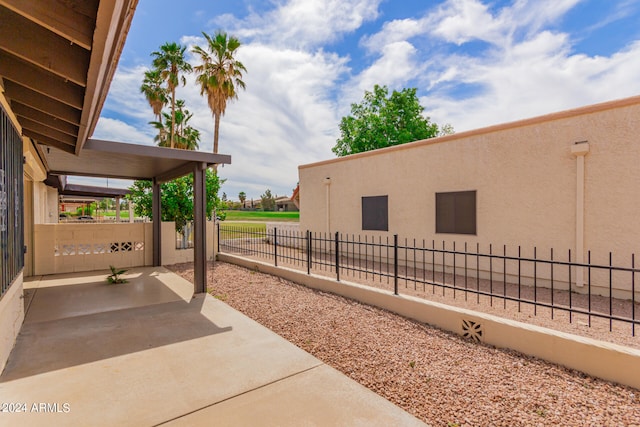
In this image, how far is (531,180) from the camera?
677 centimetres

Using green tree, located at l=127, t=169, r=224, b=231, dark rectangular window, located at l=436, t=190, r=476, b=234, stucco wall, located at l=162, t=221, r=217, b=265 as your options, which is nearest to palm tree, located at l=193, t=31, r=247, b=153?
green tree, located at l=127, t=169, r=224, b=231

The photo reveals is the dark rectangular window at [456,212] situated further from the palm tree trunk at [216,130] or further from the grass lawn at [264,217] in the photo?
the grass lawn at [264,217]

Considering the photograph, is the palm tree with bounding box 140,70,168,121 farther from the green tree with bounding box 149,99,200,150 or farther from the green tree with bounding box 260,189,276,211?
the green tree with bounding box 260,189,276,211

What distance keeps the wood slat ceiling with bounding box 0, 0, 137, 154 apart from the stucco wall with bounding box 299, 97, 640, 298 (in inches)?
296

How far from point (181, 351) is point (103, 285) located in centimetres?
502

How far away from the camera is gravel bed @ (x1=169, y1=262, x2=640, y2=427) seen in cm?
263

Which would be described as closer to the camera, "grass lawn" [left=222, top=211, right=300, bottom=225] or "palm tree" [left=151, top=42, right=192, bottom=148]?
"palm tree" [left=151, top=42, right=192, bottom=148]

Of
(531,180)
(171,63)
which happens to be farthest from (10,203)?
(171,63)

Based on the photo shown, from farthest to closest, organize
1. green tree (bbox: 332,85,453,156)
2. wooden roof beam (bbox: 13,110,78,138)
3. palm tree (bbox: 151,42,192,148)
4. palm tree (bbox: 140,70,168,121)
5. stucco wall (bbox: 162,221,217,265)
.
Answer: green tree (bbox: 332,85,453,156), palm tree (bbox: 140,70,168,121), palm tree (bbox: 151,42,192,148), stucco wall (bbox: 162,221,217,265), wooden roof beam (bbox: 13,110,78,138)

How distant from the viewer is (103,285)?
293 inches

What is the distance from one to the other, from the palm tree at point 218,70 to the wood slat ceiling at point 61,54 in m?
15.3

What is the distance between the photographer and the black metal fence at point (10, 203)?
135 inches

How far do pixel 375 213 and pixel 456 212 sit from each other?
267 centimetres

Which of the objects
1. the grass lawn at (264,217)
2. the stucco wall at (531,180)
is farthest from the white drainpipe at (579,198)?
the grass lawn at (264,217)
